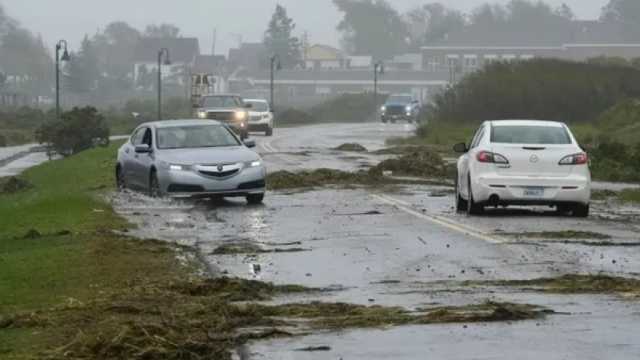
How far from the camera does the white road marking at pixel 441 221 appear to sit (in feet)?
60.7

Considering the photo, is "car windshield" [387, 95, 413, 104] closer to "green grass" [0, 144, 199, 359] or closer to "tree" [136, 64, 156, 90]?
"green grass" [0, 144, 199, 359]

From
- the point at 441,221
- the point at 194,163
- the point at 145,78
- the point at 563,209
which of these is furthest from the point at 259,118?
the point at 145,78

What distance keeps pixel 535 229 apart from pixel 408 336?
951 centimetres

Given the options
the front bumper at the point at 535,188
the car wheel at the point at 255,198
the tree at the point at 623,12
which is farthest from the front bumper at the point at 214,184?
the tree at the point at 623,12

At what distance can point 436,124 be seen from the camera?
6300 cm

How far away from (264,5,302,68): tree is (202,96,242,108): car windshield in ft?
409

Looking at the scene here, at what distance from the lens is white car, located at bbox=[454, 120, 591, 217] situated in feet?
73.7

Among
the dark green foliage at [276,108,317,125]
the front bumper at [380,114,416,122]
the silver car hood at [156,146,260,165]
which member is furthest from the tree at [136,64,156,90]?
the silver car hood at [156,146,260,165]

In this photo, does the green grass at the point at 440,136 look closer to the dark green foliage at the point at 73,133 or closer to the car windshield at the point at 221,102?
the car windshield at the point at 221,102

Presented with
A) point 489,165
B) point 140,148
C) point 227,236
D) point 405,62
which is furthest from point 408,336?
point 405,62

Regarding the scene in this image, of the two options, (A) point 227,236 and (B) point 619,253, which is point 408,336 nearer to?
(B) point 619,253

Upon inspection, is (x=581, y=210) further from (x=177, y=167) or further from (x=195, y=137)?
(x=195, y=137)

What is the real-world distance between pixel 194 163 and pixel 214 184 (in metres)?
0.54

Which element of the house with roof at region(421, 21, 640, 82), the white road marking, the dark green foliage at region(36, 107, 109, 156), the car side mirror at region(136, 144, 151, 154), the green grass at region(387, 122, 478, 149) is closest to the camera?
the white road marking
